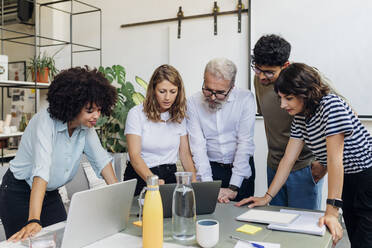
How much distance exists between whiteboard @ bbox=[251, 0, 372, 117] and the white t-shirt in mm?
1709

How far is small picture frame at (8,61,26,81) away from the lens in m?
5.16

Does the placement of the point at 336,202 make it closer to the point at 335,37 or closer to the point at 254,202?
the point at 254,202

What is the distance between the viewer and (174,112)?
1954 mm

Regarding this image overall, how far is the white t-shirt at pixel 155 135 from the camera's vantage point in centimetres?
191

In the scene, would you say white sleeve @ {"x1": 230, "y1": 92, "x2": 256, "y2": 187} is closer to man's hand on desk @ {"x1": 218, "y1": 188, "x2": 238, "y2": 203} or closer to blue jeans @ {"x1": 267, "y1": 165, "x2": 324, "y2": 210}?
man's hand on desk @ {"x1": 218, "y1": 188, "x2": 238, "y2": 203}

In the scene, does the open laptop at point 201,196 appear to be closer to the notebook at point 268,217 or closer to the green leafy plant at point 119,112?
the notebook at point 268,217

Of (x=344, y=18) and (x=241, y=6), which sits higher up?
(x=241, y=6)

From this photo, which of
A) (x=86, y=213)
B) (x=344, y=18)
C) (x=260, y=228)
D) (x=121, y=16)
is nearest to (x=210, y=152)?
(x=260, y=228)

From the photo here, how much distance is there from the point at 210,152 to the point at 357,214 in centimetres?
85

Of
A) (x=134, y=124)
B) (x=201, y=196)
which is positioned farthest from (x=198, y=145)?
(x=201, y=196)

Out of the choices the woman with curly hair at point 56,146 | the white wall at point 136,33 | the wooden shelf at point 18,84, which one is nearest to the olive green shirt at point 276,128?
the woman with curly hair at point 56,146

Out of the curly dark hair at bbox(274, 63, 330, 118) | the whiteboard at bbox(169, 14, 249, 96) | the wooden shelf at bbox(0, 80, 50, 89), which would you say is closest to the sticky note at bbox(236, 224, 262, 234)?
the curly dark hair at bbox(274, 63, 330, 118)

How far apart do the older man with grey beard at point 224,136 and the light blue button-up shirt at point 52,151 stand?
0.58m

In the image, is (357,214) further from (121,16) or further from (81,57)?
(81,57)
